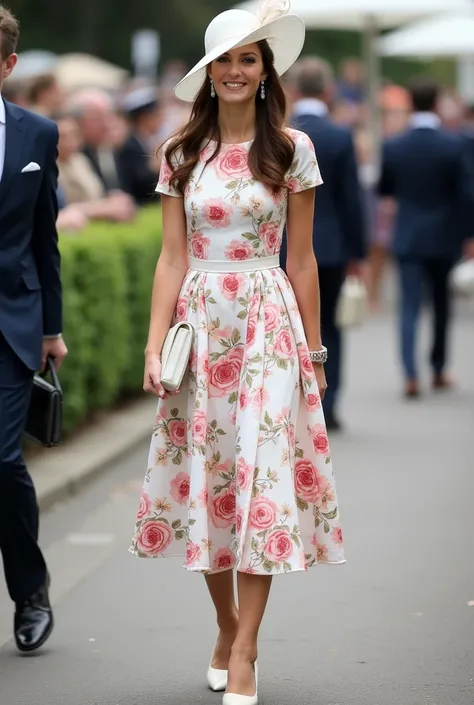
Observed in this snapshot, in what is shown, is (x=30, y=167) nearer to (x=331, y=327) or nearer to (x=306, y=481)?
(x=306, y=481)

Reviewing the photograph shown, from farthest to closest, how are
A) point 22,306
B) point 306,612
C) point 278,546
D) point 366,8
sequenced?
1. point 366,8
2. point 306,612
3. point 22,306
4. point 278,546

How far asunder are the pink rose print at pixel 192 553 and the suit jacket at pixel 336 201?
548cm

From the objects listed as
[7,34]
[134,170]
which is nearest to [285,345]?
[7,34]

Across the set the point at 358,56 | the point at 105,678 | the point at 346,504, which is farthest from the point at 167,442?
the point at 358,56

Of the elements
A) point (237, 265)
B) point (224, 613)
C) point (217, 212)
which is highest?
point (217, 212)

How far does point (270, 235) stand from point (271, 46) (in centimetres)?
57

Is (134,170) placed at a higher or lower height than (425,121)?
lower

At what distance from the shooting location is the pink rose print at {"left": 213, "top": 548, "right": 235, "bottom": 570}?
5.17 metres

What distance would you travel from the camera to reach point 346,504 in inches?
343

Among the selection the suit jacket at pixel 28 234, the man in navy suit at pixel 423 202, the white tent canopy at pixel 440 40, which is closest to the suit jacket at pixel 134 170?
the man in navy suit at pixel 423 202

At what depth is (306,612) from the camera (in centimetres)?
642

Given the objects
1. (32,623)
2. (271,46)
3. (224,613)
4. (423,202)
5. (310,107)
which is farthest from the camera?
(423,202)

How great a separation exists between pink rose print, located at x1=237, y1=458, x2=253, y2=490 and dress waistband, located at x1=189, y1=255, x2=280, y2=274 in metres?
0.57

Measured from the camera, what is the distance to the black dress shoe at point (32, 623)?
5.78 meters
